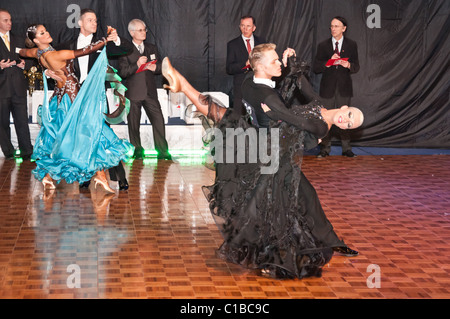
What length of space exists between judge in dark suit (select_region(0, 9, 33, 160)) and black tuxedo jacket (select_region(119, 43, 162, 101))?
1343 millimetres

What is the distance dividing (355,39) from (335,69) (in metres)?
1.19

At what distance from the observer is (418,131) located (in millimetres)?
10836

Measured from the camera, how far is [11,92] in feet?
30.4

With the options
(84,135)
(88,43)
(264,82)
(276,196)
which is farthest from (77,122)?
(276,196)

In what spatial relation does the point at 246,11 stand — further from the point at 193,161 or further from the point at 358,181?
the point at 358,181

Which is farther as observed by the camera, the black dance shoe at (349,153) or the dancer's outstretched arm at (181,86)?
the black dance shoe at (349,153)

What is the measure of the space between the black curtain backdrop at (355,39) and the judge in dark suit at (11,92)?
887mm

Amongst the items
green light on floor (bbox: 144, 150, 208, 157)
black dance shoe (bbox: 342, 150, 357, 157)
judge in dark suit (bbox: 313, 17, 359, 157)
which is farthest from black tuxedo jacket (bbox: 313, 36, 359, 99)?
green light on floor (bbox: 144, 150, 208, 157)

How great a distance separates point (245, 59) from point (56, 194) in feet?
11.3

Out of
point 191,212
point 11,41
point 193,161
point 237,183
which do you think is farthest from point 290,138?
point 11,41

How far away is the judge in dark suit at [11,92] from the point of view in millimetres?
9156

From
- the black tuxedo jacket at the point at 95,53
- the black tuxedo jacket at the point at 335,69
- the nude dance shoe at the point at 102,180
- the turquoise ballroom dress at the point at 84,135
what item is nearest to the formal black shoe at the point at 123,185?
the nude dance shoe at the point at 102,180

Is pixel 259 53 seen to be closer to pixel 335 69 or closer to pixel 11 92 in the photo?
pixel 335 69

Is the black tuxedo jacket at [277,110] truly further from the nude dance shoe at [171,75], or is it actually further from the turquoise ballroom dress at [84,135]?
the turquoise ballroom dress at [84,135]
